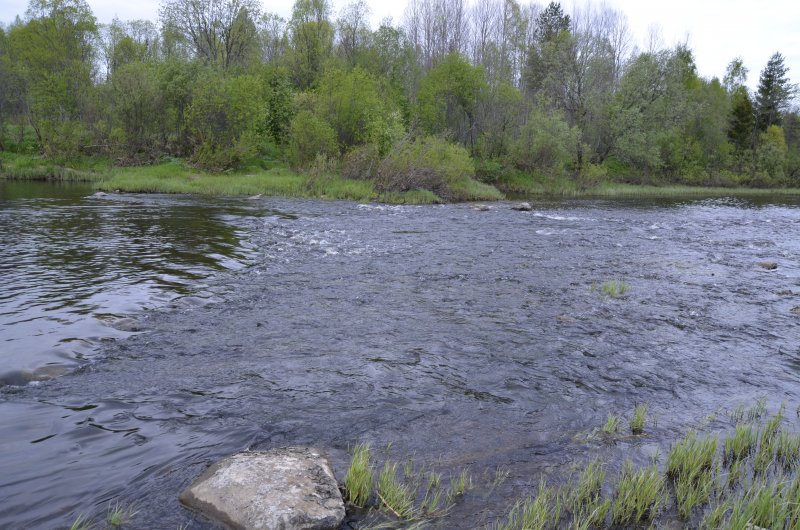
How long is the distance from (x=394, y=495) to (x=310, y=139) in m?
38.6

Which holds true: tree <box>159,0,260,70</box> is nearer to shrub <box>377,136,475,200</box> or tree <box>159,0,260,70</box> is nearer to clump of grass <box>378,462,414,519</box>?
shrub <box>377,136,475,200</box>

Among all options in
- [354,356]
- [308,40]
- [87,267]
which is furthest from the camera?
[308,40]

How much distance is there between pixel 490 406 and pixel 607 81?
64050mm

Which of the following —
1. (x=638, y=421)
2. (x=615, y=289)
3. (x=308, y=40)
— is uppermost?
(x=308, y=40)

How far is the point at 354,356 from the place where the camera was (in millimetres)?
8422

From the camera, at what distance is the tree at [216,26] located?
188 ft

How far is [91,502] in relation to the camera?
475cm

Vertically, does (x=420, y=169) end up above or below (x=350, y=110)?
below

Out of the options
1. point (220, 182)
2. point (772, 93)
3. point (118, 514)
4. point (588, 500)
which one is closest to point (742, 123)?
point (772, 93)

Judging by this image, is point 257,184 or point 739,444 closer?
point 739,444

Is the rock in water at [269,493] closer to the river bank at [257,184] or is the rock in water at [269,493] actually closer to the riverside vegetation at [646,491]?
the riverside vegetation at [646,491]

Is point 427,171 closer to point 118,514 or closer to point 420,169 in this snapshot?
point 420,169

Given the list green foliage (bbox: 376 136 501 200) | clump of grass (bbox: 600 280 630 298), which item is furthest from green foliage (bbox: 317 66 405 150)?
clump of grass (bbox: 600 280 630 298)

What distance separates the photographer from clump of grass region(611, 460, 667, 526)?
460 centimetres
